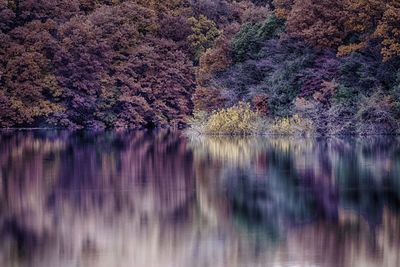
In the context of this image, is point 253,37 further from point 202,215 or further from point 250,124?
point 202,215

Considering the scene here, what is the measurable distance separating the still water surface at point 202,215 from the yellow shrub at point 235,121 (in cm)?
1717

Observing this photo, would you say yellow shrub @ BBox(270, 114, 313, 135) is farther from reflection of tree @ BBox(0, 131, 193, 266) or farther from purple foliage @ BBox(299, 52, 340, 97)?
reflection of tree @ BBox(0, 131, 193, 266)

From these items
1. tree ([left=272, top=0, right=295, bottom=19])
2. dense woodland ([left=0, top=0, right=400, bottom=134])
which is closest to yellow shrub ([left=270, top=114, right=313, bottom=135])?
dense woodland ([left=0, top=0, right=400, bottom=134])

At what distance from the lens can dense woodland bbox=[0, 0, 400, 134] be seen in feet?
99.9

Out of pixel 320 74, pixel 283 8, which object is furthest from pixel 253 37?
pixel 320 74

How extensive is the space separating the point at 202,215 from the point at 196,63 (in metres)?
51.0

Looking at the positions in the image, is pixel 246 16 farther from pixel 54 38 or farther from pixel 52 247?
pixel 52 247

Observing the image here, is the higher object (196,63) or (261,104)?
(196,63)

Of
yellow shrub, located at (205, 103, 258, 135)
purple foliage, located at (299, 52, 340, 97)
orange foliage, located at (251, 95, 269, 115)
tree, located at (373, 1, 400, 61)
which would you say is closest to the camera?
tree, located at (373, 1, 400, 61)

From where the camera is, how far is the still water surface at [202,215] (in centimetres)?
599

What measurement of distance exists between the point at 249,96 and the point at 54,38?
21.6m

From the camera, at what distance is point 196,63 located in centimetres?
5856

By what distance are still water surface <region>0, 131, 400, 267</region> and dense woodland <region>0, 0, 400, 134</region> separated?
51.2ft

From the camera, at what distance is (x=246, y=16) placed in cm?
4319
